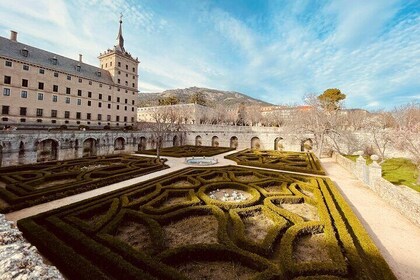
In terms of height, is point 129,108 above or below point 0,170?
above

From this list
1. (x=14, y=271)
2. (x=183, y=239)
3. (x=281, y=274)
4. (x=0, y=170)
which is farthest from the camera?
(x=0, y=170)

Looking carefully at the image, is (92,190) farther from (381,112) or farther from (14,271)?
(381,112)

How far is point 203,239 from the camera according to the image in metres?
8.45

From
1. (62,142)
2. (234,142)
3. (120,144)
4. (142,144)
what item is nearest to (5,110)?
(62,142)

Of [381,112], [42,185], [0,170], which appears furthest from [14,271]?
[381,112]

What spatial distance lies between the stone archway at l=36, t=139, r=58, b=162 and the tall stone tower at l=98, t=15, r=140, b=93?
21.0 m

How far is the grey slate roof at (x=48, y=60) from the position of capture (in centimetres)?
3469

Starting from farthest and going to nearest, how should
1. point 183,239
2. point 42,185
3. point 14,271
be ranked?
1. point 42,185
2. point 183,239
3. point 14,271

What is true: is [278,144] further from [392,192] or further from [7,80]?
[7,80]

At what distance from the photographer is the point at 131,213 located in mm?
10086

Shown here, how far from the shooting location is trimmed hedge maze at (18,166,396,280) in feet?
20.6

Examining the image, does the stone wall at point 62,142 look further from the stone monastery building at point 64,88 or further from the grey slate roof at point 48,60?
the grey slate roof at point 48,60

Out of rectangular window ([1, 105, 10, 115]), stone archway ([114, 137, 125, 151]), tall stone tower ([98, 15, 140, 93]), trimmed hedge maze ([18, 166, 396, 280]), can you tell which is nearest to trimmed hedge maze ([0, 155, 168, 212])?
trimmed hedge maze ([18, 166, 396, 280])

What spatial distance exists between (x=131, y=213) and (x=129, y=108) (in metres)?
48.3
